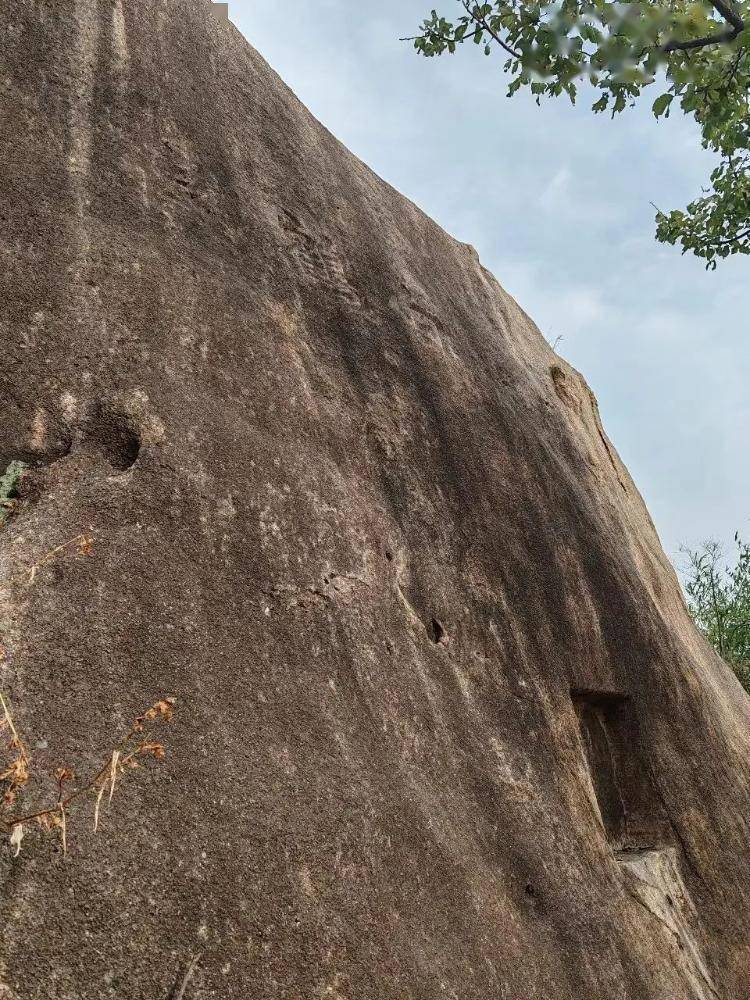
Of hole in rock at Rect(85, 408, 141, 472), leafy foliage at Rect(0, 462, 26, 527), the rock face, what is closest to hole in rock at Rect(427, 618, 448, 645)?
the rock face

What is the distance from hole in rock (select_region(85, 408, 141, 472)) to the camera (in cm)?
356

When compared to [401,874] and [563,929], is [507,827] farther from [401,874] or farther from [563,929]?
[401,874]

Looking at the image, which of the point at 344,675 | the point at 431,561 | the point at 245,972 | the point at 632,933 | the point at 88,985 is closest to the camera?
the point at 88,985

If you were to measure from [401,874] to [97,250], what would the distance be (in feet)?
10.1

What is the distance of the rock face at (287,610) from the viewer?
9.63 ft

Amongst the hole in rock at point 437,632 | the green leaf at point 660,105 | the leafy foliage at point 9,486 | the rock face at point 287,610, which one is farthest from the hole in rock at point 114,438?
the green leaf at point 660,105

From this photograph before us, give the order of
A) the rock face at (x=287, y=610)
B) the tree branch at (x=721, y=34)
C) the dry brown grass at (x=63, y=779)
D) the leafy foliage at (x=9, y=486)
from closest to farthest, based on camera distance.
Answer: the dry brown grass at (x=63, y=779) < the rock face at (x=287, y=610) < the leafy foliage at (x=9, y=486) < the tree branch at (x=721, y=34)

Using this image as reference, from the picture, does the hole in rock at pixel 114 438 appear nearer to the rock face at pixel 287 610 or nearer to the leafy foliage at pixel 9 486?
the rock face at pixel 287 610

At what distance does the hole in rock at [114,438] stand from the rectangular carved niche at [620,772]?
3.30m

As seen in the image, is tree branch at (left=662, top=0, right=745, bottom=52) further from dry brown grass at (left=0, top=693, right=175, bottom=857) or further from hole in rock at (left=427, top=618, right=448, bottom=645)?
dry brown grass at (left=0, top=693, right=175, bottom=857)

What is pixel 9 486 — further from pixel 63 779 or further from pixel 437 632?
pixel 437 632

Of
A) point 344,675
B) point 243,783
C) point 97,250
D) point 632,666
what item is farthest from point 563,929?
point 97,250

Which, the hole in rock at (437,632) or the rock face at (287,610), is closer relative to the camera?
the rock face at (287,610)

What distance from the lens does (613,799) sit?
5.66 m
